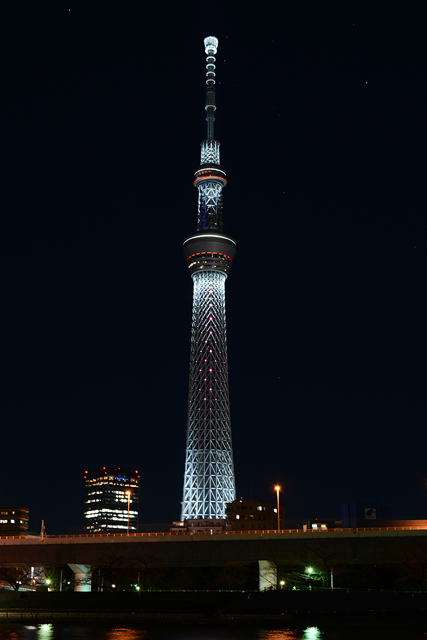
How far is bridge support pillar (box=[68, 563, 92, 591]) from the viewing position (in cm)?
8188

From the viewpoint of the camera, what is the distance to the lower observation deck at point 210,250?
527 ft

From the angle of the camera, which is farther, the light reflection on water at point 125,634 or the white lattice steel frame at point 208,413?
the white lattice steel frame at point 208,413

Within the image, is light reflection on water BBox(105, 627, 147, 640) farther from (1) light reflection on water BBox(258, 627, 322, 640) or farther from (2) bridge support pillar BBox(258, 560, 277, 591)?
(2) bridge support pillar BBox(258, 560, 277, 591)

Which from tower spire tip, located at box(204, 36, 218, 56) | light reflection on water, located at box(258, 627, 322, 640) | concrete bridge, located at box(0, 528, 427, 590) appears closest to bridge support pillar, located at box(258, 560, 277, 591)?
concrete bridge, located at box(0, 528, 427, 590)

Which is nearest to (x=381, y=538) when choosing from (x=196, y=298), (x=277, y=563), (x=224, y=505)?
(x=277, y=563)

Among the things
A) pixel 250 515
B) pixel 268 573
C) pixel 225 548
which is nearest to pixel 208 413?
pixel 250 515

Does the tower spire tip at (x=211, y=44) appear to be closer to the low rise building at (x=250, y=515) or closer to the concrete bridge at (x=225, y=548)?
the low rise building at (x=250, y=515)

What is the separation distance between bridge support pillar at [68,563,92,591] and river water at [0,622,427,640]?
2471 centimetres

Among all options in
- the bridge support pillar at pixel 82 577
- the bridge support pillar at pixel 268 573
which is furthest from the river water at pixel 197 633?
the bridge support pillar at pixel 82 577

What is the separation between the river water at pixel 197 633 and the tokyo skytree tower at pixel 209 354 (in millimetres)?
88809

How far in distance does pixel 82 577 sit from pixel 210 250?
92.0m

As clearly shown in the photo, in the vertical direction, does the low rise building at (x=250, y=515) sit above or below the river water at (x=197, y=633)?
above

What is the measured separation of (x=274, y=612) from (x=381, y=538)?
17.7 metres

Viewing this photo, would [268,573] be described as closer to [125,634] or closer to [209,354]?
[125,634]
